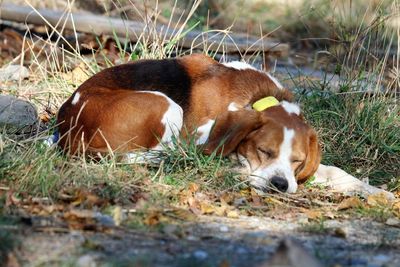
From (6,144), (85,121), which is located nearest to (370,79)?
(85,121)

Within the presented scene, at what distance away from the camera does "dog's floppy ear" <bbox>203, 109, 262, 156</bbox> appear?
666 centimetres

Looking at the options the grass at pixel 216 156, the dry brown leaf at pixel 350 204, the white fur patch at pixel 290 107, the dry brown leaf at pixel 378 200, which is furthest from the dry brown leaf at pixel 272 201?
the white fur patch at pixel 290 107

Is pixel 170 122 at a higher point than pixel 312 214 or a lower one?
higher

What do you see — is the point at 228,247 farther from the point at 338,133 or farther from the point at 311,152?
the point at 338,133

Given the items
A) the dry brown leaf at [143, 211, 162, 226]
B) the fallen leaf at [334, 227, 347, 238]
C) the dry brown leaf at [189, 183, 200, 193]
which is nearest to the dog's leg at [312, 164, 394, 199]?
the dry brown leaf at [189, 183, 200, 193]

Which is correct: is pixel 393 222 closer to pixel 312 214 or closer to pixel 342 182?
pixel 312 214

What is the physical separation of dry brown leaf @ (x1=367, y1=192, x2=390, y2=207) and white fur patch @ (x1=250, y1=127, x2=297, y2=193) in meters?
0.57

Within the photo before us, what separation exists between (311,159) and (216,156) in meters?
0.76

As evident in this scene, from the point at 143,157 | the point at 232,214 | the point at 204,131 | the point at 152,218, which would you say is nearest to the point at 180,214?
the point at 152,218

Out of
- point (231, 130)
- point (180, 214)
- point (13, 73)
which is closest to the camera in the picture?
point (180, 214)

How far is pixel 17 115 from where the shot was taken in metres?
7.55

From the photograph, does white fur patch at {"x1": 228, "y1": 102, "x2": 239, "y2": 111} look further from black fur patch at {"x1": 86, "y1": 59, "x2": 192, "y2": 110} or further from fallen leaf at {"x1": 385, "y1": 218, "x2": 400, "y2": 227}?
fallen leaf at {"x1": 385, "y1": 218, "x2": 400, "y2": 227}

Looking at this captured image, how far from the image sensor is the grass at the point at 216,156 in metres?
5.94

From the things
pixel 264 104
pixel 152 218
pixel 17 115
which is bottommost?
pixel 17 115
